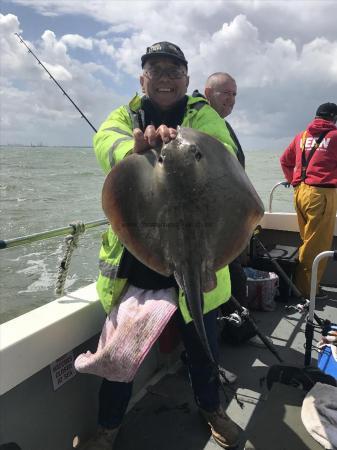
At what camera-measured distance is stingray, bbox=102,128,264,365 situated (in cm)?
137

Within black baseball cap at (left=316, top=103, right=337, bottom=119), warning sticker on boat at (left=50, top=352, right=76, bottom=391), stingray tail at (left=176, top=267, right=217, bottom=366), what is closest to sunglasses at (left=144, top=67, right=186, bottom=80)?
stingray tail at (left=176, top=267, right=217, bottom=366)

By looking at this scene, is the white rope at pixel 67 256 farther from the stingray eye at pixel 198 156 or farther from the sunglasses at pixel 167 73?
the stingray eye at pixel 198 156

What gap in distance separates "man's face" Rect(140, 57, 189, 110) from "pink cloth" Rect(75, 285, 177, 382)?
1.03 metres

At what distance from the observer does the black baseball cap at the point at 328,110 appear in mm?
4938

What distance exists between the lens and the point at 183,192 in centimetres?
136

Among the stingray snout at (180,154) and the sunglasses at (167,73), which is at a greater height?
the sunglasses at (167,73)

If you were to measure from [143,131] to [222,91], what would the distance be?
2.21 metres

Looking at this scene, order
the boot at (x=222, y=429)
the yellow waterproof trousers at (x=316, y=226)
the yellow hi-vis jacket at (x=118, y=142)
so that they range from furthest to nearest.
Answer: the yellow waterproof trousers at (x=316, y=226) < the boot at (x=222, y=429) < the yellow hi-vis jacket at (x=118, y=142)

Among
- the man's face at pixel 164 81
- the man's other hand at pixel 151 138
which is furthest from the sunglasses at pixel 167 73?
the man's other hand at pixel 151 138

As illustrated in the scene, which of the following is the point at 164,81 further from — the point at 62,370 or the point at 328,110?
the point at 328,110

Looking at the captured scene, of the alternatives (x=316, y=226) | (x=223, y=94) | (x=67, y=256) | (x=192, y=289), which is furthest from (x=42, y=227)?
(x=192, y=289)

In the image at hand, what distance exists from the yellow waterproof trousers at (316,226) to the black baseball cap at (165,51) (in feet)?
11.2

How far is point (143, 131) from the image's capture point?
6.17 feet

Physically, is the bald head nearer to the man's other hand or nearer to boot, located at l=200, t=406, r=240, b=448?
the man's other hand
